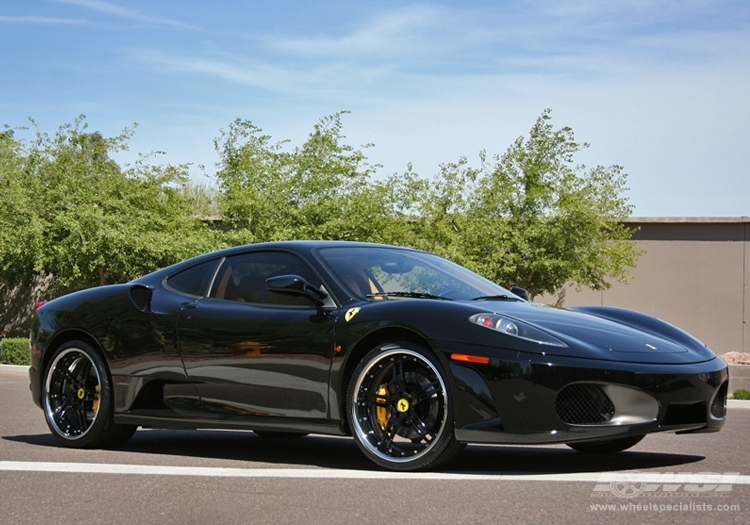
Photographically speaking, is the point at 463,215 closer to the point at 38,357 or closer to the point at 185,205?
the point at 185,205

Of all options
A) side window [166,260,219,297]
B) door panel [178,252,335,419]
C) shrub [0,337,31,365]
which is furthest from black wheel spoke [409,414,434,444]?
shrub [0,337,31,365]

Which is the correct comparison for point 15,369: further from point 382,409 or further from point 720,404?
point 720,404

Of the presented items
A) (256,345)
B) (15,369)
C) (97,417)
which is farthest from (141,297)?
(15,369)

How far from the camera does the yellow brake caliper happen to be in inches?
211

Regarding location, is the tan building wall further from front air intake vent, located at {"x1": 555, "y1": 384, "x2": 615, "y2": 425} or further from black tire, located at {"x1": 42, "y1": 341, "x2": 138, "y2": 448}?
front air intake vent, located at {"x1": 555, "y1": 384, "x2": 615, "y2": 425}

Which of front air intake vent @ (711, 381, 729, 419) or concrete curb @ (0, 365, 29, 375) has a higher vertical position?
front air intake vent @ (711, 381, 729, 419)

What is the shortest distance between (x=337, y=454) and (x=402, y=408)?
1122 mm

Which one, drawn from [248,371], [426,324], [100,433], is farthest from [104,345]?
[426,324]

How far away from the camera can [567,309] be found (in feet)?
20.2

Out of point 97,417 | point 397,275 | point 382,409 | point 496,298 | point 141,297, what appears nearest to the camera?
point 382,409

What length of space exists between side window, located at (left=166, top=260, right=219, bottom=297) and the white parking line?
134 centimetres

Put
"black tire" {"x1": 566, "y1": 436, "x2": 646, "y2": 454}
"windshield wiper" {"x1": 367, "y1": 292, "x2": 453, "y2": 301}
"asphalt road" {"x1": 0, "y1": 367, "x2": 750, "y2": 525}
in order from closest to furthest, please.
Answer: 1. "asphalt road" {"x1": 0, "y1": 367, "x2": 750, "y2": 525}
2. "windshield wiper" {"x1": 367, "y1": 292, "x2": 453, "y2": 301}
3. "black tire" {"x1": 566, "y1": 436, "x2": 646, "y2": 454}

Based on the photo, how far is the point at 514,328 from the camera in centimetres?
512

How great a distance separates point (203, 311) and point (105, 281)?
866 inches
